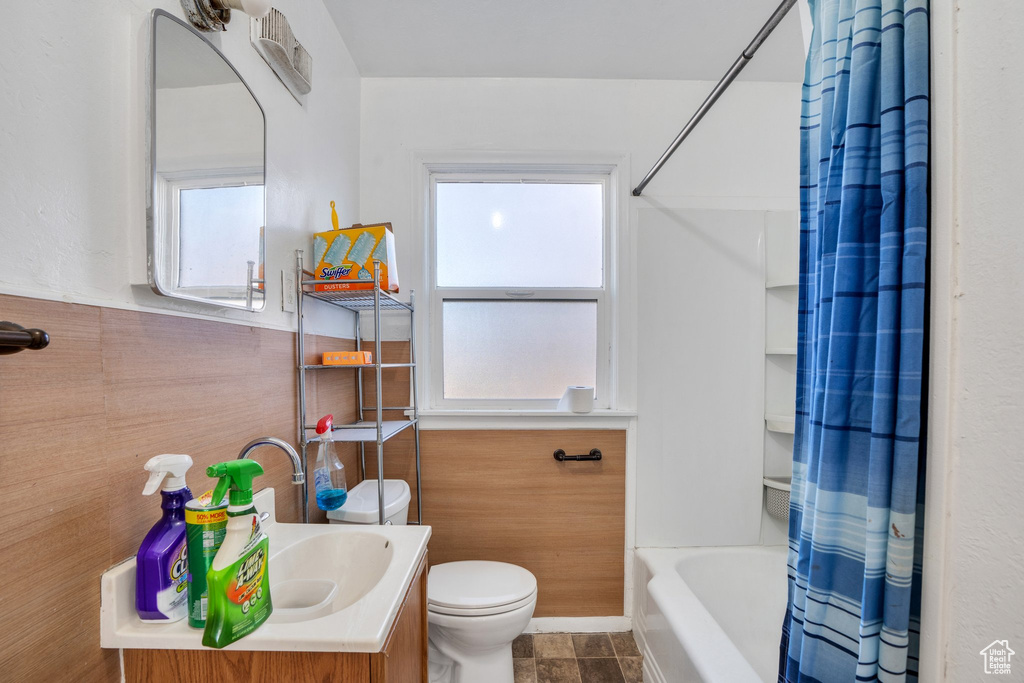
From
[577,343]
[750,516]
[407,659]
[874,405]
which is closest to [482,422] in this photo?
[577,343]

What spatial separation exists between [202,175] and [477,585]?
55.4 inches

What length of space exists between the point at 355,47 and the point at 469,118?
50 centimetres

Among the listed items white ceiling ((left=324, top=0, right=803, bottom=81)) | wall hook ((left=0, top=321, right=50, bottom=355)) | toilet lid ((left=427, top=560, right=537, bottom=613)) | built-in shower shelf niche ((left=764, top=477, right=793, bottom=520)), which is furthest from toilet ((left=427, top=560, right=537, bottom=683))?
white ceiling ((left=324, top=0, right=803, bottom=81))

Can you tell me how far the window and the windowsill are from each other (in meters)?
0.12

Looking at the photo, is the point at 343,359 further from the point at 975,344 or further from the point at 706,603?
the point at 706,603

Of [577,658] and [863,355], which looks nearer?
[863,355]

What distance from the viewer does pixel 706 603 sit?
1811 mm

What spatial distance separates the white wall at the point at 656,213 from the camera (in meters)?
1.94

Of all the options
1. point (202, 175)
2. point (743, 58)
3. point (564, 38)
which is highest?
point (564, 38)

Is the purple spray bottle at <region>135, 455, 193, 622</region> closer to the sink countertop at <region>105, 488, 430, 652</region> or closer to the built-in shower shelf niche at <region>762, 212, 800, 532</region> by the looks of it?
the sink countertop at <region>105, 488, 430, 652</region>

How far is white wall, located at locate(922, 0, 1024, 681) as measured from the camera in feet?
1.60

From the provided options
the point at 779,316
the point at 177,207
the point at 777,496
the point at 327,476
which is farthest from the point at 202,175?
the point at 777,496

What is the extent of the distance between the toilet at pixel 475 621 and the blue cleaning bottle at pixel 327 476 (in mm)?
477

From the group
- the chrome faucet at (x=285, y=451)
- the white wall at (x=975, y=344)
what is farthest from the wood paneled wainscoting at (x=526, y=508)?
the white wall at (x=975, y=344)
